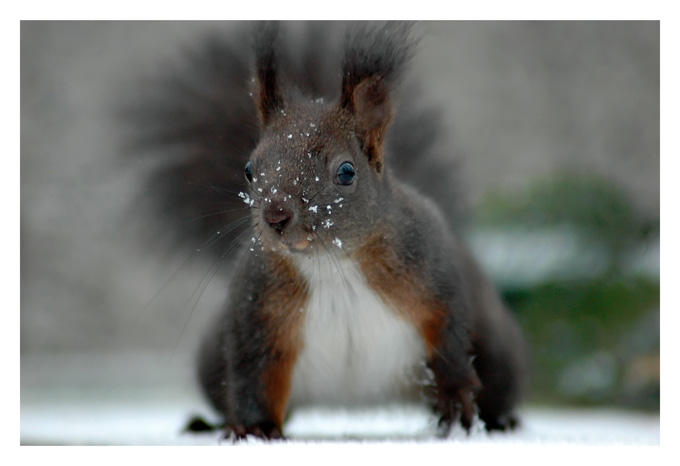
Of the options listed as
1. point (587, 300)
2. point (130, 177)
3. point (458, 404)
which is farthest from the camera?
point (130, 177)

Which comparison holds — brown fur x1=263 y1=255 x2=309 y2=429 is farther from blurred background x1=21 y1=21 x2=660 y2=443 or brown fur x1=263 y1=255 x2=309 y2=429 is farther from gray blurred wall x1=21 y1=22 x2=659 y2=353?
gray blurred wall x1=21 y1=22 x2=659 y2=353

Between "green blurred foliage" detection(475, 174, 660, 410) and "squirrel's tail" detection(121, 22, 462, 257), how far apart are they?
2.23ft

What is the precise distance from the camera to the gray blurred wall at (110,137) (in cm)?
278

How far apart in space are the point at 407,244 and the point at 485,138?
2011mm

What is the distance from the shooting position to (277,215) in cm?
85

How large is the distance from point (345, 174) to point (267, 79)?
7.8 inches

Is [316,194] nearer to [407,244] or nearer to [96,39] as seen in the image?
[407,244]

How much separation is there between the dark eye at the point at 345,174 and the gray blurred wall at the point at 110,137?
6.20 ft

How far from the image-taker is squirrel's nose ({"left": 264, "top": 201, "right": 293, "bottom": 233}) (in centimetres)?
85

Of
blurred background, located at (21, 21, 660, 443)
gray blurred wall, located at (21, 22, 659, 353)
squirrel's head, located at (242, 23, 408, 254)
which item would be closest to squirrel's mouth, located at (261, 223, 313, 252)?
squirrel's head, located at (242, 23, 408, 254)

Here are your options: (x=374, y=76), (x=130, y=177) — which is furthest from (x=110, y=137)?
(x=374, y=76)

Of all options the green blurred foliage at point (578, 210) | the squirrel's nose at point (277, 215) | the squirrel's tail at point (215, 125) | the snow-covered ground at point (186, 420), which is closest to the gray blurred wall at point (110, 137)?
the green blurred foliage at point (578, 210)

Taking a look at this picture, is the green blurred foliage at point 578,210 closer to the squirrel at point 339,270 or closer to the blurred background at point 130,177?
the blurred background at point 130,177

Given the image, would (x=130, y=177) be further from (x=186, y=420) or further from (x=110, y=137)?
(x=186, y=420)
